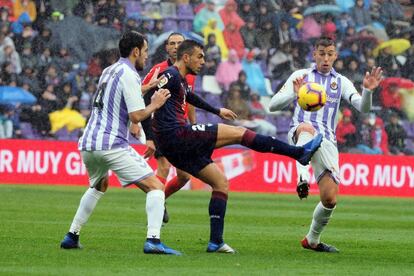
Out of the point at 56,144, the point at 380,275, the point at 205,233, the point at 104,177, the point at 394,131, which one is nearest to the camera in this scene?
the point at 380,275

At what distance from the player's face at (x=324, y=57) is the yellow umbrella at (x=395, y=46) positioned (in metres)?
15.9

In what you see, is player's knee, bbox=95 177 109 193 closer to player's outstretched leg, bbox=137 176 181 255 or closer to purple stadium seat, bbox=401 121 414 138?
player's outstretched leg, bbox=137 176 181 255

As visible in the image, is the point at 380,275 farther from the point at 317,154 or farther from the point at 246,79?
the point at 246,79

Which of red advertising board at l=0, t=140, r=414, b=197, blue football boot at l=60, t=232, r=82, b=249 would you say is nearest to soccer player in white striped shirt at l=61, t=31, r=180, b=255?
blue football boot at l=60, t=232, r=82, b=249

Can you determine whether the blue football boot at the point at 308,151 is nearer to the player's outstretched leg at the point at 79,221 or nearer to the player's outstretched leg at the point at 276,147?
the player's outstretched leg at the point at 276,147

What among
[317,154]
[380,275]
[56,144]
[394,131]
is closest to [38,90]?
[56,144]

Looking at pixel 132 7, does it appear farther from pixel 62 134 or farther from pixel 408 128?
pixel 408 128

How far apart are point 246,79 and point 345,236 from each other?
13014 mm

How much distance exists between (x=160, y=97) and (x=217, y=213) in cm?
128

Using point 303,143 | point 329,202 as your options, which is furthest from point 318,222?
point 303,143

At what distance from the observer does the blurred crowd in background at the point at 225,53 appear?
2425cm

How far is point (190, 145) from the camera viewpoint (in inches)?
392

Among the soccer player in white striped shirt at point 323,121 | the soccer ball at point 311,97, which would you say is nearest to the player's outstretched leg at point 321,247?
the soccer player in white striped shirt at point 323,121

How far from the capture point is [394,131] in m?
25.5
